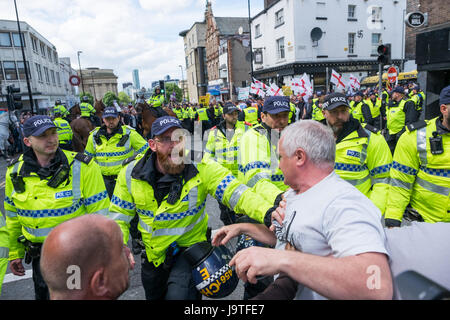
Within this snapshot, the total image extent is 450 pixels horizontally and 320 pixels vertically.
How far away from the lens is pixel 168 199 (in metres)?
2.54

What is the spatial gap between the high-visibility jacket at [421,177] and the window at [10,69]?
4964 centimetres

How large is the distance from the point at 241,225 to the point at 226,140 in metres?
4.13

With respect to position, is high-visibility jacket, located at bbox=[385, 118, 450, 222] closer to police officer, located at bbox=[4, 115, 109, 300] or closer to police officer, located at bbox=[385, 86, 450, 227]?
police officer, located at bbox=[385, 86, 450, 227]

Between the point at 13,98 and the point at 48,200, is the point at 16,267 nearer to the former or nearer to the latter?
the point at 48,200

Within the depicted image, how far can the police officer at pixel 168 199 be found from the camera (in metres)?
2.56

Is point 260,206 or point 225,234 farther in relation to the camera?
point 260,206

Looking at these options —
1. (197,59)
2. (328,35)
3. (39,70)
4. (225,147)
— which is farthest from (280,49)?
(197,59)

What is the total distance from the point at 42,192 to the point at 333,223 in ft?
9.15

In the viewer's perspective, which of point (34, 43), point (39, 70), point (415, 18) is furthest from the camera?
point (39, 70)

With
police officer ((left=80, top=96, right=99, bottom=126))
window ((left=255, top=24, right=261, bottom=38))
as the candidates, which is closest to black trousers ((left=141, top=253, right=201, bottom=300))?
police officer ((left=80, top=96, right=99, bottom=126))

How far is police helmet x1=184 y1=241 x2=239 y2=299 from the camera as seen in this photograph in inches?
86.4

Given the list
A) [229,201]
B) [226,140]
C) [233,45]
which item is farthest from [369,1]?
[229,201]
